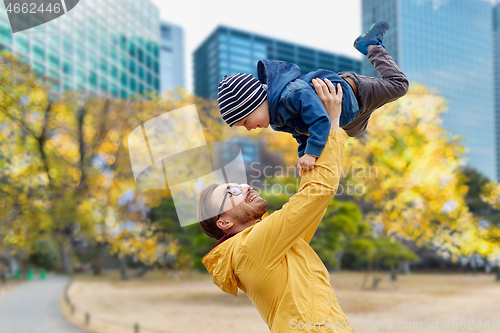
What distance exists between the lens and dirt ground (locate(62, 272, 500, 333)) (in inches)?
294

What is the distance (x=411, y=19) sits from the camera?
52.3ft

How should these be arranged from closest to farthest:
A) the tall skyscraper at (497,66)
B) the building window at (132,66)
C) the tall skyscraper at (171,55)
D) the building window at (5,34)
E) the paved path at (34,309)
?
the paved path at (34,309), the building window at (5,34), the building window at (132,66), the tall skyscraper at (497,66), the tall skyscraper at (171,55)

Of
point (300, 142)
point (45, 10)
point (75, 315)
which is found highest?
point (45, 10)

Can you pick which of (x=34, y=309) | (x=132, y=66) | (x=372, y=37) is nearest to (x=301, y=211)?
(x=372, y=37)

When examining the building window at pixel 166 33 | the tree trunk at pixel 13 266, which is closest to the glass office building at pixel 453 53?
the tree trunk at pixel 13 266

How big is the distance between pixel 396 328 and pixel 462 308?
259 cm

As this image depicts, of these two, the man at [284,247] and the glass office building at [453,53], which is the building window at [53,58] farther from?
the man at [284,247]

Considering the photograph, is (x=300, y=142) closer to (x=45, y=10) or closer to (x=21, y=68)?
(x=45, y=10)

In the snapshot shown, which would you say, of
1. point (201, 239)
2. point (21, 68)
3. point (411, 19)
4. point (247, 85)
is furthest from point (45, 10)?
point (411, 19)

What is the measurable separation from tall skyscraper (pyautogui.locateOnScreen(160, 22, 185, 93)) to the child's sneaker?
44.3m

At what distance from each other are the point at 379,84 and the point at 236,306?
27.7 ft

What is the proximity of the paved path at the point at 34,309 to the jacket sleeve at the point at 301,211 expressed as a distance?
25.6 feet

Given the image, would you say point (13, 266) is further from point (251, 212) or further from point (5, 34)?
point (251, 212)

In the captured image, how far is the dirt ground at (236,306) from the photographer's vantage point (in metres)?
7.46
